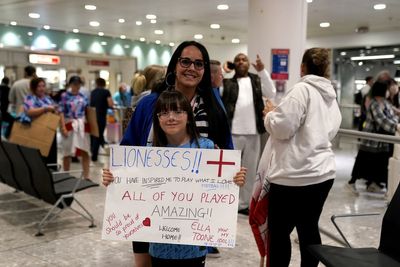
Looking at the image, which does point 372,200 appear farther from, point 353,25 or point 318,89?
point 353,25

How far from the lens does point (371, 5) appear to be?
9.44 m

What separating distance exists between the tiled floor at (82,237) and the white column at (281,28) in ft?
5.73

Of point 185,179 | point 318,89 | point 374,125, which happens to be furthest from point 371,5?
point 185,179

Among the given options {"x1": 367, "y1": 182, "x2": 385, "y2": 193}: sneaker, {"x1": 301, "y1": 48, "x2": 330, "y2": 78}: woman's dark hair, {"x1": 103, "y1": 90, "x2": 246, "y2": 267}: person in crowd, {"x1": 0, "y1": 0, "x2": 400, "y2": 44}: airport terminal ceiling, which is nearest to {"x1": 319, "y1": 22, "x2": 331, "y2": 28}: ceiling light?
{"x1": 0, "y1": 0, "x2": 400, "y2": 44}: airport terminal ceiling

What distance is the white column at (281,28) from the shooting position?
521cm

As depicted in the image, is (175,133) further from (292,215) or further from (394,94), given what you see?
(394,94)

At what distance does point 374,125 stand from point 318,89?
136 inches

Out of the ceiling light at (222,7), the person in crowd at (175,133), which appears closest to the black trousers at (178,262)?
the person in crowd at (175,133)

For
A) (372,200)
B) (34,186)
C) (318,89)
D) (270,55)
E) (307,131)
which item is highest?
(270,55)

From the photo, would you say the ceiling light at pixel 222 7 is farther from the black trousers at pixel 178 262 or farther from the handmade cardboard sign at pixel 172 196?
the black trousers at pixel 178 262

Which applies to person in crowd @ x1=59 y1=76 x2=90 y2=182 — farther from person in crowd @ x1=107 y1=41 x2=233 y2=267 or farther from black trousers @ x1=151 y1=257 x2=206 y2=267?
black trousers @ x1=151 y1=257 x2=206 y2=267

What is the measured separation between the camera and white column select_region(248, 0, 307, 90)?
205 inches

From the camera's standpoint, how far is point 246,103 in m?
4.42

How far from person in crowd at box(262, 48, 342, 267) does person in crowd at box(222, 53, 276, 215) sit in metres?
1.71
